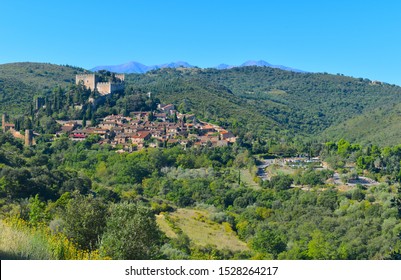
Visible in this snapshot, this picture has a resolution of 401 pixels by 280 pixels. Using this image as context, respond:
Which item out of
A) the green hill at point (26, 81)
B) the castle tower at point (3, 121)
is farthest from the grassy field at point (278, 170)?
the green hill at point (26, 81)

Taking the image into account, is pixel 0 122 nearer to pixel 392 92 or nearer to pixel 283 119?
pixel 283 119

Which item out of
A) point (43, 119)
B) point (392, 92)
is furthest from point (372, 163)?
point (392, 92)

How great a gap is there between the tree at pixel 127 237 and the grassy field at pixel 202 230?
957 centimetres

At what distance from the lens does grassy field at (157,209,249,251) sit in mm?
17766

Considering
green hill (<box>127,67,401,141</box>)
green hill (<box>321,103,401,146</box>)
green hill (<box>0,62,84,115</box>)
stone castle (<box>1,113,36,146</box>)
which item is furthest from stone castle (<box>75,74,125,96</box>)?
green hill (<box>321,103,401,146</box>)

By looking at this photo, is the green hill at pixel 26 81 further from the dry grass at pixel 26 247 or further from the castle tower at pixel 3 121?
the dry grass at pixel 26 247

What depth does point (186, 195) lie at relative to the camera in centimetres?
2731

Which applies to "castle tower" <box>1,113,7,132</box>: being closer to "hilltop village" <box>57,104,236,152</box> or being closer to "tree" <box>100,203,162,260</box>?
"hilltop village" <box>57,104,236,152</box>

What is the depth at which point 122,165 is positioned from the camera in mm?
30438

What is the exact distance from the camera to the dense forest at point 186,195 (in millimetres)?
7829

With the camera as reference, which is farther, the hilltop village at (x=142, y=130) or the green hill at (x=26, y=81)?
the green hill at (x=26, y=81)

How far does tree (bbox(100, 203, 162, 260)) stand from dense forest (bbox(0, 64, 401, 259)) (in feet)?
0.07

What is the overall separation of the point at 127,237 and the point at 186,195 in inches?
814

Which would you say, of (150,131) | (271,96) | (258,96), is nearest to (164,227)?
(150,131)
